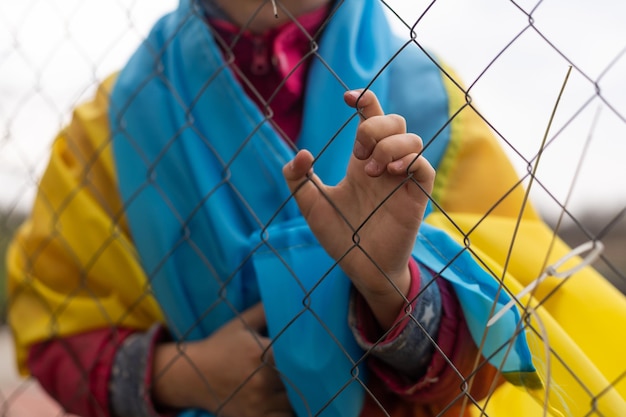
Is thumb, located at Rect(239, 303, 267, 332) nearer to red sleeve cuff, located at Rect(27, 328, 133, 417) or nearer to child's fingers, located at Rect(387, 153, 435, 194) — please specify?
red sleeve cuff, located at Rect(27, 328, 133, 417)

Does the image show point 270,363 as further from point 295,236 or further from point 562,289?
point 562,289

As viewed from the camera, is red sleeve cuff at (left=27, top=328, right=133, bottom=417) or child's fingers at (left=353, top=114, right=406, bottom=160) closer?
child's fingers at (left=353, top=114, right=406, bottom=160)

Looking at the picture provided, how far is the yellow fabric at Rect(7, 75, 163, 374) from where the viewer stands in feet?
3.66

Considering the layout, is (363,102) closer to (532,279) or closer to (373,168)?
(373,168)

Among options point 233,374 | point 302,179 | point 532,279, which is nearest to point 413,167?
point 302,179

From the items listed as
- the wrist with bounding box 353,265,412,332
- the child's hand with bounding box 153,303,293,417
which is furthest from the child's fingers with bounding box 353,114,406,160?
the child's hand with bounding box 153,303,293,417

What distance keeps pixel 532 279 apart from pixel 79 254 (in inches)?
26.1

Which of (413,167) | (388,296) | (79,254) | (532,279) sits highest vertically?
(79,254)

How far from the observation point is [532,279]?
89 cm

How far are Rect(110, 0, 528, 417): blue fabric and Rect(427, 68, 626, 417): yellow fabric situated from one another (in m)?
0.05

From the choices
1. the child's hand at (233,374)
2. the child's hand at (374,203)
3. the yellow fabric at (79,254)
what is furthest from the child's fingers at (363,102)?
the yellow fabric at (79,254)

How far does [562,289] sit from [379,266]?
27cm

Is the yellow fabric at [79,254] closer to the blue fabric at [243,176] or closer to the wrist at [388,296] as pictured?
the blue fabric at [243,176]

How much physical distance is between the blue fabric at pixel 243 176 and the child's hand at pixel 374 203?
0.21 ft
